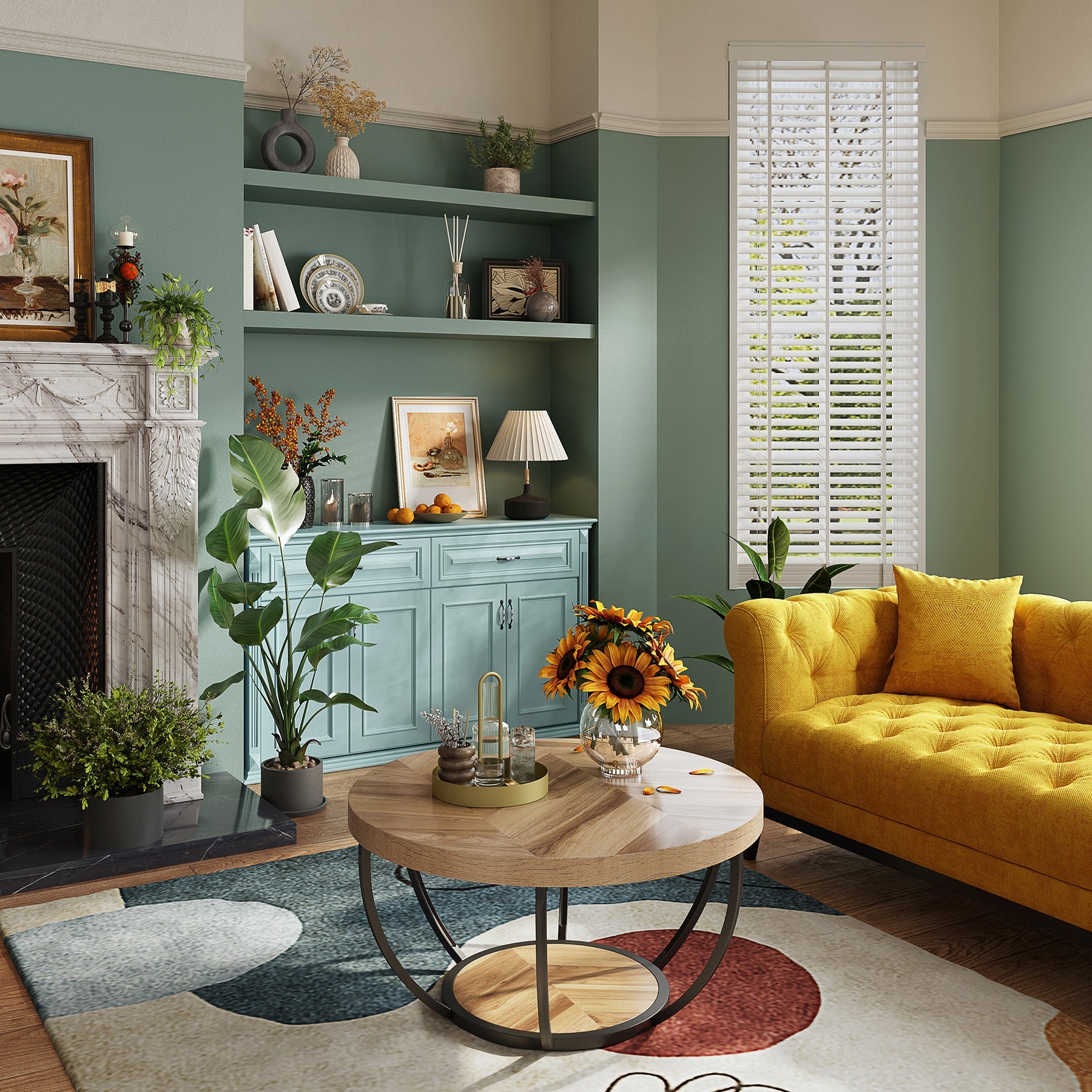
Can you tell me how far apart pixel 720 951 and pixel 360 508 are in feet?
9.03

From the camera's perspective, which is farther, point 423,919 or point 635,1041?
point 423,919

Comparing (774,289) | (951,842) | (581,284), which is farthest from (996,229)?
(951,842)

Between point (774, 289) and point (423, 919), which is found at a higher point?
point (774, 289)

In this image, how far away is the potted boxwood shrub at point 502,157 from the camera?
488cm

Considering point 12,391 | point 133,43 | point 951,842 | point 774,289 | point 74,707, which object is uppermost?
point 133,43

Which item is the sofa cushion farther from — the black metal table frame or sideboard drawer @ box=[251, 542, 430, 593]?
sideboard drawer @ box=[251, 542, 430, 593]

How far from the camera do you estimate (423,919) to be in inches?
121

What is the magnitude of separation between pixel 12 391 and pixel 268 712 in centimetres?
154

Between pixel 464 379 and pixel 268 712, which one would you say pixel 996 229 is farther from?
pixel 268 712

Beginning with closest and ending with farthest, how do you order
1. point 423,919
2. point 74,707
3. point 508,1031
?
point 508,1031, point 423,919, point 74,707

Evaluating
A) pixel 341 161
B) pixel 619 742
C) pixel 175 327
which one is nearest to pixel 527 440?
pixel 341 161

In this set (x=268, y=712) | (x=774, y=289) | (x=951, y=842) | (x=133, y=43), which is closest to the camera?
(x=951, y=842)

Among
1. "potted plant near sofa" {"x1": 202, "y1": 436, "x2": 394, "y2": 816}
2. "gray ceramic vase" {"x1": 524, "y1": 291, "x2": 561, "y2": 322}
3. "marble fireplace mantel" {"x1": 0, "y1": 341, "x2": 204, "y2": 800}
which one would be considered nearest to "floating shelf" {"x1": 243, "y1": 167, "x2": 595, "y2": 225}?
"gray ceramic vase" {"x1": 524, "y1": 291, "x2": 561, "y2": 322}

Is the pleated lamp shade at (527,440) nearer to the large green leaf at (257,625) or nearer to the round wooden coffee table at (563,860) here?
the large green leaf at (257,625)
